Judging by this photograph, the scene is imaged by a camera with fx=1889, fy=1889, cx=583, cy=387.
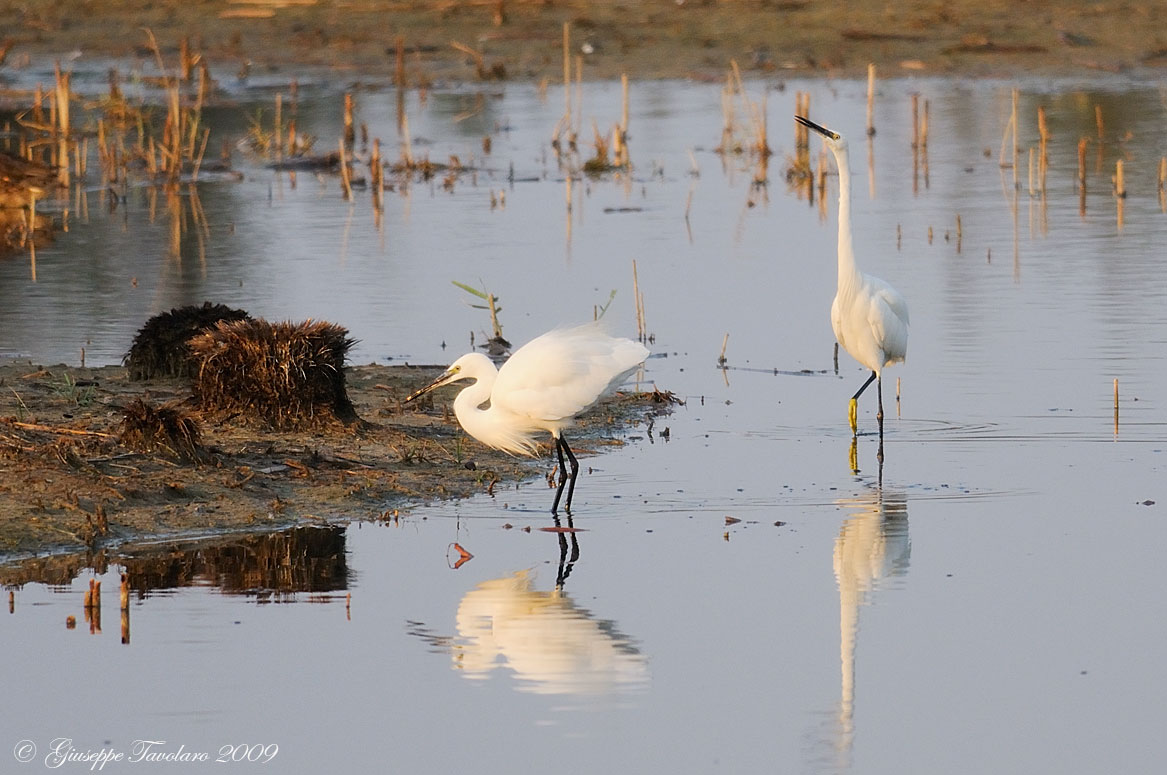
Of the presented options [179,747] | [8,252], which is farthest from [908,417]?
[8,252]

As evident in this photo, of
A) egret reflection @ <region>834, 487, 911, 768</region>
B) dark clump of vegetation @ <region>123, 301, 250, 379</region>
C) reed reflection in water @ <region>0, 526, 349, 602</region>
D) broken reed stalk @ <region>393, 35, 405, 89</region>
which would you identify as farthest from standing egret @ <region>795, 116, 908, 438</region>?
broken reed stalk @ <region>393, 35, 405, 89</region>

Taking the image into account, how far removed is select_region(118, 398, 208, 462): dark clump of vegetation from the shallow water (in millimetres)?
844

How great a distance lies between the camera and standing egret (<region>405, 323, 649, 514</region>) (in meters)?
8.43

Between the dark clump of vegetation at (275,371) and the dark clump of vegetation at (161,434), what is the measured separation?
3.02 ft

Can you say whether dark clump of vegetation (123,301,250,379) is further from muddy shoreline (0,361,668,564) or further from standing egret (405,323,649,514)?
standing egret (405,323,649,514)

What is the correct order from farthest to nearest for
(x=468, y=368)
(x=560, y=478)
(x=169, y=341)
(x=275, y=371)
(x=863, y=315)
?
(x=169, y=341) < (x=863, y=315) < (x=275, y=371) < (x=560, y=478) < (x=468, y=368)

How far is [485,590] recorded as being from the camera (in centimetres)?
716

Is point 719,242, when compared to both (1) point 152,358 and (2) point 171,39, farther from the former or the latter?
(2) point 171,39

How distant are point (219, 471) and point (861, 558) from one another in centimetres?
293

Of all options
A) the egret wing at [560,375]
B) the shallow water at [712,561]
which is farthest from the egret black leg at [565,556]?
the egret wing at [560,375]

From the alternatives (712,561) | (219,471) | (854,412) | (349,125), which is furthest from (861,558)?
(349,125)

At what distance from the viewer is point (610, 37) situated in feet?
103

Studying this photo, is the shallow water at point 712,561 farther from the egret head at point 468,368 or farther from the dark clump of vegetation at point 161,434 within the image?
the dark clump of vegetation at point 161,434

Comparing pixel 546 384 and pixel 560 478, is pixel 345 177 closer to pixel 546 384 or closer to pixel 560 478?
pixel 560 478
